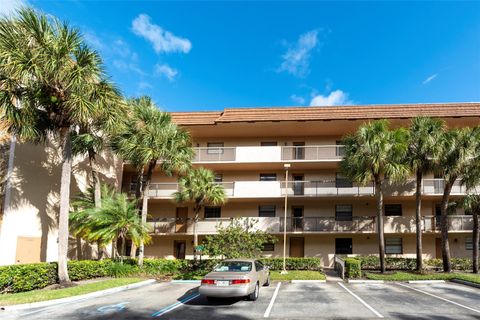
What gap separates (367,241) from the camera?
91.2 ft

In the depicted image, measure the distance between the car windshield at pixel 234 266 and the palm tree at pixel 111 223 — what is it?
327 inches

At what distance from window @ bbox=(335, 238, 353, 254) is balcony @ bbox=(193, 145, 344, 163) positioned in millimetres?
6328

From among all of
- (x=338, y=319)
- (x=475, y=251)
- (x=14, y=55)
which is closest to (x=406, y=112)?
(x=475, y=251)

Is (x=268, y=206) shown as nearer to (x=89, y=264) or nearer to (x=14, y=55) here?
(x=89, y=264)

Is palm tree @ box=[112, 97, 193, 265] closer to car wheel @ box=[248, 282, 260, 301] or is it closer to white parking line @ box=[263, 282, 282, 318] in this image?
white parking line @ box=[263, 282, 282, 318]

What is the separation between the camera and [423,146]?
71.4 ft

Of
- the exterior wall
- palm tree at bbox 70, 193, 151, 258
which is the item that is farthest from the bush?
the exterior wall

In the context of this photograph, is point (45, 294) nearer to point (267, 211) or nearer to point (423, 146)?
point (267, 211)

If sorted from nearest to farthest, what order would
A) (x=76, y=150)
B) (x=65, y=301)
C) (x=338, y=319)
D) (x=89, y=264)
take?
(x=338, y=319) → (x=65, y=301) → (x=89, y=264) → (x=76, y=150)

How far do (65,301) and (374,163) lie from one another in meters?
17.3

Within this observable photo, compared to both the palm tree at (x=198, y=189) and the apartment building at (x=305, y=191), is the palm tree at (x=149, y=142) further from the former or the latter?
the apartment building at (x=305, y=191)

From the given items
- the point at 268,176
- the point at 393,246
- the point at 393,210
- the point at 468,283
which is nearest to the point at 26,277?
the point at 268,176

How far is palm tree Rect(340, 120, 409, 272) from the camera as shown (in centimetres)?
2159

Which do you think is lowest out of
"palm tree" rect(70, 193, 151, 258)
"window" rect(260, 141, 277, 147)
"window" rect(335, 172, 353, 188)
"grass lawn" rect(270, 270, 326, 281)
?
"grass lawn" rect(270, 270, 326, 281)
